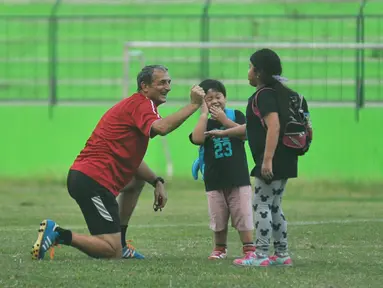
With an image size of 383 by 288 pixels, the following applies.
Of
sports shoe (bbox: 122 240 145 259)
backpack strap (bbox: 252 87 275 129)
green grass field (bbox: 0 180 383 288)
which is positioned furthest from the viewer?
sports shoe (bbox: 122 240 145 259)

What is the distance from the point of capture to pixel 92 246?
9000mm

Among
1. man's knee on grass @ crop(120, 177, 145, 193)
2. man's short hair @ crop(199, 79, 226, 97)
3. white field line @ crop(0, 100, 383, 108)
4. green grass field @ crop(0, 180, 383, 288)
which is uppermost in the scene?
man's short hair @ crop(199, 79, 226, 97)

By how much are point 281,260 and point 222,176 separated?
102 centimetres

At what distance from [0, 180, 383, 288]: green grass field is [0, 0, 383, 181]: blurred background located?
1.49m

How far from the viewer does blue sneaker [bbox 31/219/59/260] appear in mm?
8836

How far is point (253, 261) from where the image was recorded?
29.0ft

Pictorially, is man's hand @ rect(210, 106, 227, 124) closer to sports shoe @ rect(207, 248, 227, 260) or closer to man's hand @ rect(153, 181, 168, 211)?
man's hand @ rect(153, 181, 168, 211)

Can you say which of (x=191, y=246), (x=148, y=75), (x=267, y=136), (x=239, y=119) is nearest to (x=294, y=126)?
(x=267, y=136)

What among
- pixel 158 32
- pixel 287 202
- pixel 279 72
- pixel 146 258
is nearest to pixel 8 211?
pixel 287 202

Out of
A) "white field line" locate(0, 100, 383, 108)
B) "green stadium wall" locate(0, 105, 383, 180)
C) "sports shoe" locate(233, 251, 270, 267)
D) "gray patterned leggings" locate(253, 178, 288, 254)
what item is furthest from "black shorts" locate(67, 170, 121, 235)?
"white field line" locate(0, 100, 383, 108)

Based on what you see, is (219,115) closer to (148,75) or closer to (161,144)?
(148,75)

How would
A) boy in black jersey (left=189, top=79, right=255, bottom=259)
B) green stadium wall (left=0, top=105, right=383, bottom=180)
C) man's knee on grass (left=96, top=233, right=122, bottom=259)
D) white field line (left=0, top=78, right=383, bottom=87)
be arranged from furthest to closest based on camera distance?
1. white field line (left=0, top=78, right=383, bottom=87)
2. green stadium wall (left=0, top=105, right=383, bottom=180)
3. boy in black jersey (left=189, top=79, right=255, bottom=259)
4. man's knee on grass (left=96, top=233, right=122, bottom=259)

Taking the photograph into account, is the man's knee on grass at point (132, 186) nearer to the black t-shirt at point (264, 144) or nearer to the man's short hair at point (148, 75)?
the man's short hair at point (148, 75)

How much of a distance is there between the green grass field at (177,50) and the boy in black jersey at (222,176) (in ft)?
33.7
